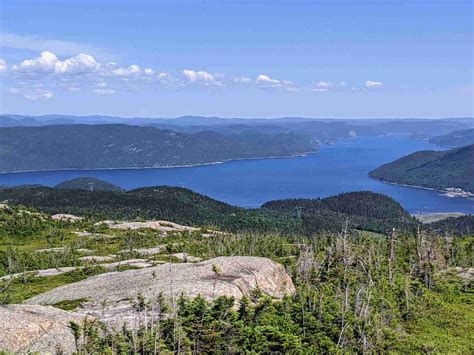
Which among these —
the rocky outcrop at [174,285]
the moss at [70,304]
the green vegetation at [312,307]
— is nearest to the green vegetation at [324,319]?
the green vegetation at [312,307]

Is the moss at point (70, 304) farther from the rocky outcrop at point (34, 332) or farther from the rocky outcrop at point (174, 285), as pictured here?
the rocky outcrop at point (34, 332)

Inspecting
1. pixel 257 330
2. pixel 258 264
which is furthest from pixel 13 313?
pixel 258 264

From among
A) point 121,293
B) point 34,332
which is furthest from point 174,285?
point 34,332

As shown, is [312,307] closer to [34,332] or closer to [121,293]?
[121,293]

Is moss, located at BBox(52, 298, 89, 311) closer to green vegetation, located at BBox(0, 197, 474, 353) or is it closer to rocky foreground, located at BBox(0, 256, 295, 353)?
green vegetation, located at BBox(0, 197, 474, 353)

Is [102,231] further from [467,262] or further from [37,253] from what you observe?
[467,262]

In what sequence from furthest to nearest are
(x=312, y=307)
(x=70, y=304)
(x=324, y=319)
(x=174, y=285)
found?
(x=312, y=307), (x=174, y=285), (x=70, y=304), (x=324, y=319)
